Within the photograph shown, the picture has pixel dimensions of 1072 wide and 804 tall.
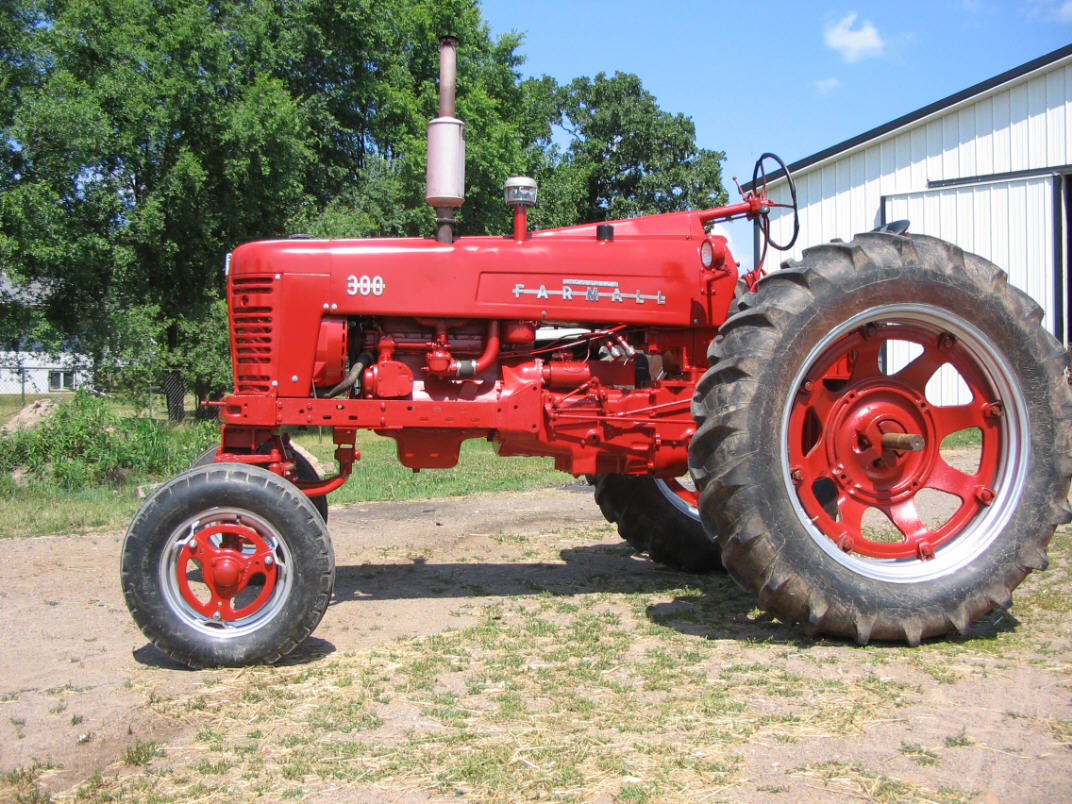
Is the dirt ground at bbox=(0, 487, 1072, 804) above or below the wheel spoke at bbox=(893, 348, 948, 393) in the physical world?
below

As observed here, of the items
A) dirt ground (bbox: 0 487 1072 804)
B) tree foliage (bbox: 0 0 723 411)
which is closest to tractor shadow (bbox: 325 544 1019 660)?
dirt ground (bbox: 0 487 1072 804)

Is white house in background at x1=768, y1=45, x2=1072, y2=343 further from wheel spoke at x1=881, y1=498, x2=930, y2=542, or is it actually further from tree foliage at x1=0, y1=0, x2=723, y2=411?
wheel spoke at x1=881, y1=498, x2=930, y2=542

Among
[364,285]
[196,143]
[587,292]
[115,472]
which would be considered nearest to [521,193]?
[587,292]

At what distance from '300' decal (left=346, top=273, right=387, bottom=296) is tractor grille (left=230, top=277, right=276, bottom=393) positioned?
15.2 inches

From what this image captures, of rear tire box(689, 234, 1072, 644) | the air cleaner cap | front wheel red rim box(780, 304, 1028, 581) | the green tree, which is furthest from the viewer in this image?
the green tree

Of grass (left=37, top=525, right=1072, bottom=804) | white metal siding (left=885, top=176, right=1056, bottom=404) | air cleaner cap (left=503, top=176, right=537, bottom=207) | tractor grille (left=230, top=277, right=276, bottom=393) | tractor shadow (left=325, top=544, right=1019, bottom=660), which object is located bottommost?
grass (left=37, top=525, right=1072, bottom=804)

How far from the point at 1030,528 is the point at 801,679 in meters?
1.56

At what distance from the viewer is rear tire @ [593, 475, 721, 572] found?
6363 mm

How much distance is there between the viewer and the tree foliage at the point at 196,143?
17547 mm

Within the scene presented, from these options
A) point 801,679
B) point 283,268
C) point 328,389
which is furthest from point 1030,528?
point 283,268

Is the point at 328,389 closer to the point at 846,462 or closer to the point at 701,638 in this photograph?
the point at 701,638

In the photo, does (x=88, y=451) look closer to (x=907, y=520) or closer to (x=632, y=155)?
(x=907, y=520)

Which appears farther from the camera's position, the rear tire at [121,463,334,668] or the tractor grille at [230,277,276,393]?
the tractor grille at [230,277,276,393]

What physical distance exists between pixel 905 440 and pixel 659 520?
1974mm
